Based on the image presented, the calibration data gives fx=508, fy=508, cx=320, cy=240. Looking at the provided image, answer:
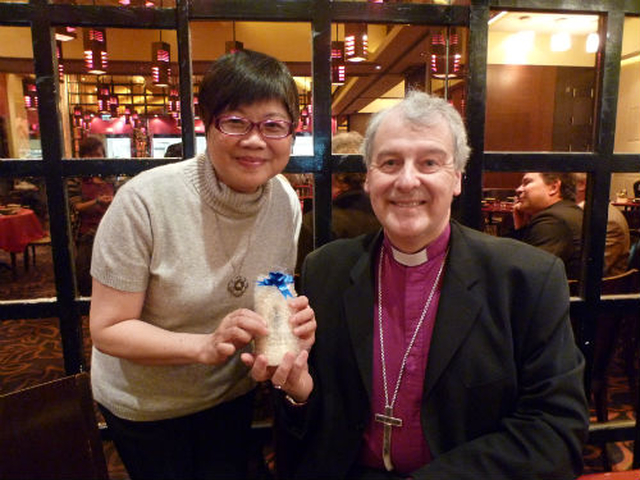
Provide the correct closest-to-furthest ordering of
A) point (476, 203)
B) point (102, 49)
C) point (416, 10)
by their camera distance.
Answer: point (416, 10)
point (476, 203)
point (102, 49)

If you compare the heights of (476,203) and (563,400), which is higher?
(476,203)

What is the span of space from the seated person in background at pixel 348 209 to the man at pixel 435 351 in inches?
34.8

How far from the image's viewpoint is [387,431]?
1394 mm

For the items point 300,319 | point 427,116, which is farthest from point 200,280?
point 427,116

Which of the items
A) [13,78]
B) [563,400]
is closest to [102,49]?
[13,78]

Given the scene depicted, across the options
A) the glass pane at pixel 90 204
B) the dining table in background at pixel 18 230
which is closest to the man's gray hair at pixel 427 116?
the glass pane at pixel 90 204

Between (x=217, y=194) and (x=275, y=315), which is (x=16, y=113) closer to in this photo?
(x=217, y=194)

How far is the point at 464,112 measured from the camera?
5.65ft

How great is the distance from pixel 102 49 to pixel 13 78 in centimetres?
702

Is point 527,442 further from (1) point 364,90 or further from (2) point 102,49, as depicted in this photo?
(1) point 364,90

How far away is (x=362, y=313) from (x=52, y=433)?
0.84 metres

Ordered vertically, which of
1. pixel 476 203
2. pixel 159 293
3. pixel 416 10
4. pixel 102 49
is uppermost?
pixel 102 49

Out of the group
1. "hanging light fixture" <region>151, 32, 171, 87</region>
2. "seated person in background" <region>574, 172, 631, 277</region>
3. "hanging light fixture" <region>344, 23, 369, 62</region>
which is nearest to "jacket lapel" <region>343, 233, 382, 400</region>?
"seated person in background" <region>574, 172, 631, 277</region>

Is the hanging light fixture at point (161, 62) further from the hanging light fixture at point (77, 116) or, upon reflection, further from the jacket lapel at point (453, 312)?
the jacket lapel at point (453, 312)
